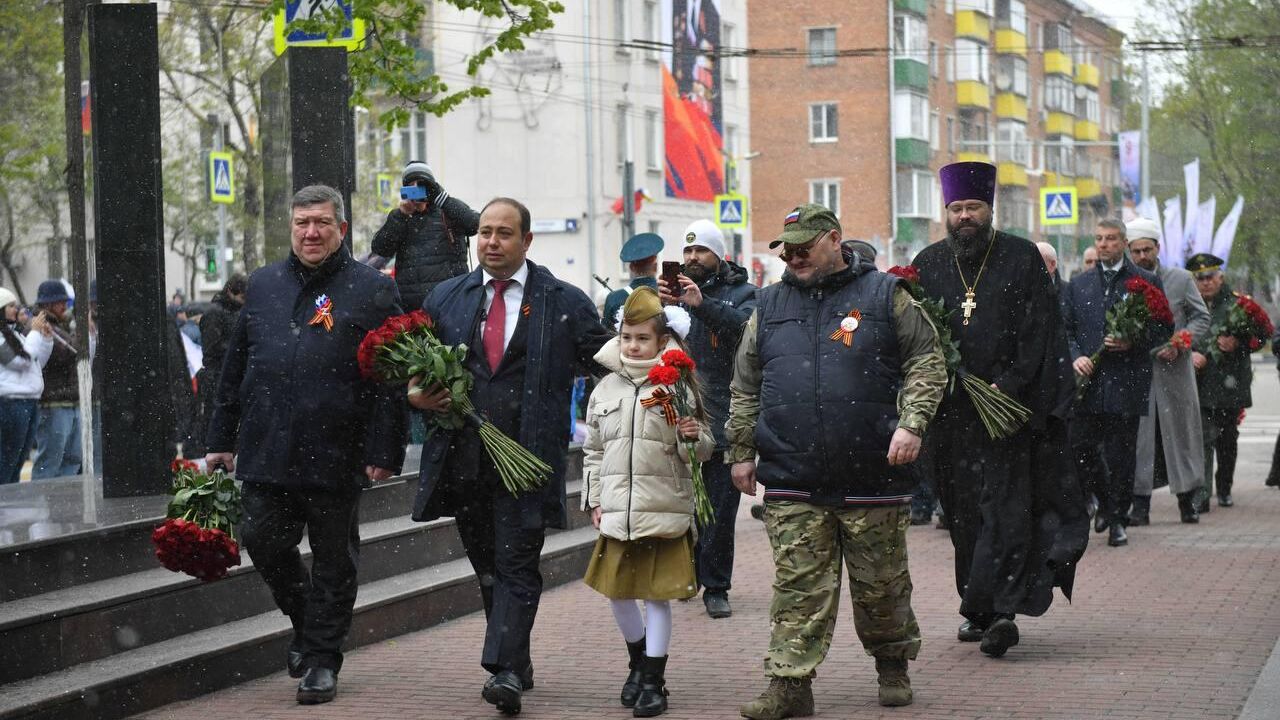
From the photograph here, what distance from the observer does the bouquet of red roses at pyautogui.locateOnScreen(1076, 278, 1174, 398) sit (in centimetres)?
1243

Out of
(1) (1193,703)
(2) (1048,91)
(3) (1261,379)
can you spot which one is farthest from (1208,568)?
(2) (1048,91)

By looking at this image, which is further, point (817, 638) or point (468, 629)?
point (468, 629)

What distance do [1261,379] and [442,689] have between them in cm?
3903

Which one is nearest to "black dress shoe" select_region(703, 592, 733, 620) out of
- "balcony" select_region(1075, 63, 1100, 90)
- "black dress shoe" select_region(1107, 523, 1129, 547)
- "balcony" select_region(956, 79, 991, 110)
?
"black dress shoe" select_region(1107, 523, 1129, 547)

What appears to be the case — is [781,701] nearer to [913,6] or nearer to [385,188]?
[385,188]

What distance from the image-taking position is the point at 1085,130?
92.3m

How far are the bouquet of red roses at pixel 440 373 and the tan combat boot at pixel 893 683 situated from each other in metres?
1.59

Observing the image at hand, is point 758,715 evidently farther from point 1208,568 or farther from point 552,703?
point 1208,568

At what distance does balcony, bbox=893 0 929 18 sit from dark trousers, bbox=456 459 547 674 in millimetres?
61120

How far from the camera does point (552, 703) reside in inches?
308

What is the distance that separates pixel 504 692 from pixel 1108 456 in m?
7.01

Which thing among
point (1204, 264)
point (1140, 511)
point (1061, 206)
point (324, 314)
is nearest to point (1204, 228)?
point (1061, 206)

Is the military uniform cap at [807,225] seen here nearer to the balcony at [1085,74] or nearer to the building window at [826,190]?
the building window at [826,190]

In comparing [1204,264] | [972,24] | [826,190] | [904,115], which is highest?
[972,24]
